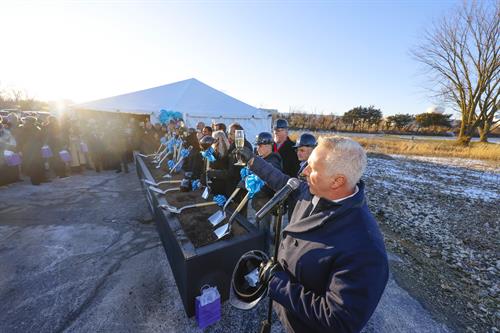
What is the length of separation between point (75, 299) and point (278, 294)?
293 centimetres

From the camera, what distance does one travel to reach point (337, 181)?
1.12m

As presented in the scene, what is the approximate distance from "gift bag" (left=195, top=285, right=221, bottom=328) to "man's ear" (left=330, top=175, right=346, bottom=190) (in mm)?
1848

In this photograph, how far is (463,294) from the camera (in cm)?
285

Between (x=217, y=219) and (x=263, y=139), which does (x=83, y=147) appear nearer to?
(x=217, y=219)

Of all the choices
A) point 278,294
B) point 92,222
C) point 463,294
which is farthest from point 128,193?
point 463,294

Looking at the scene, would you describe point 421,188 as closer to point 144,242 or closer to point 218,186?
point 218,186

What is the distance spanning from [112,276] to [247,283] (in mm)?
2598

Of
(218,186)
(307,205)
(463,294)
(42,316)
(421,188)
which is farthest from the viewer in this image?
(421,188)

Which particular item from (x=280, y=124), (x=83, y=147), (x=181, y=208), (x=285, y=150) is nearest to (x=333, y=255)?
(x=181, y=208)

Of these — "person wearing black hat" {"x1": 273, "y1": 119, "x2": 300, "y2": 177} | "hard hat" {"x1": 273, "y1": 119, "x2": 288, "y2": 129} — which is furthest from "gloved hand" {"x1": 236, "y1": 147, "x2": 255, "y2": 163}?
"hard hat" {"x1": 273, "y1": 119, "x2": 288, "y2": 129}

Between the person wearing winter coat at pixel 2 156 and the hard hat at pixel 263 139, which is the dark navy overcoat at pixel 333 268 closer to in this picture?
the hard hat at pixel 263 139

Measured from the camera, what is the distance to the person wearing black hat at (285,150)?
363cm

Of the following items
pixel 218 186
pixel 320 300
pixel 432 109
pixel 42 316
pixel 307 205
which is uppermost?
pixel 432 109

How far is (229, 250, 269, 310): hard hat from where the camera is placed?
141cm
